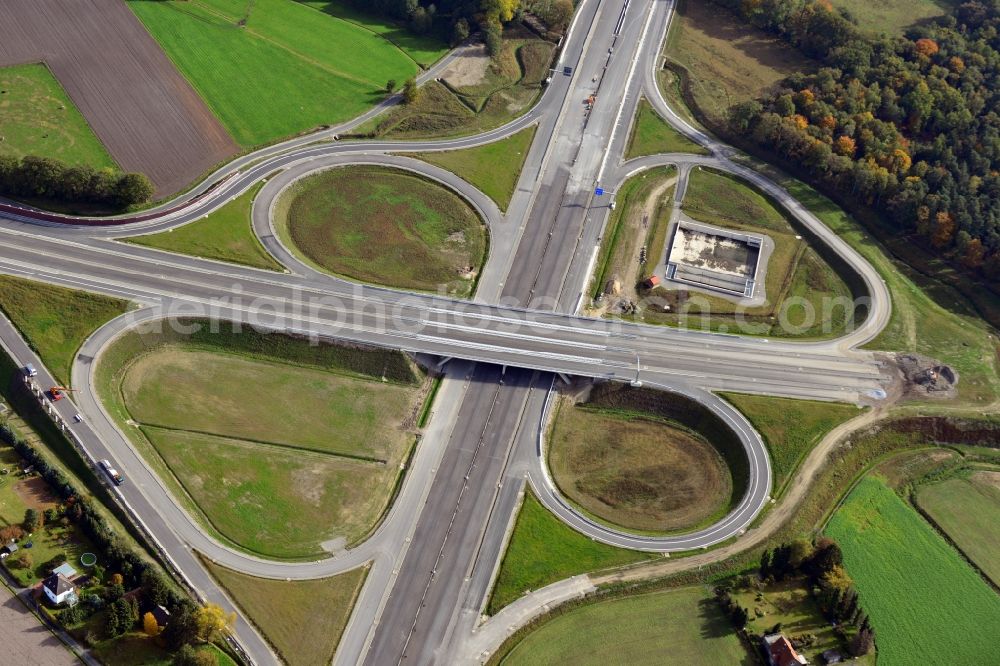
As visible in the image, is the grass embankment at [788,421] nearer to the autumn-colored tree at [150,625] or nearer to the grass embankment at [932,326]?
the grass embankment at [932,326]

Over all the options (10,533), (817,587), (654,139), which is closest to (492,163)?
(654,139)

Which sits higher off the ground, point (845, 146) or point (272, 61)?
point (845, 146)

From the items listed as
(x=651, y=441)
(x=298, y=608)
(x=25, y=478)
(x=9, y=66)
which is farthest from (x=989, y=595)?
(x=9, y=66)

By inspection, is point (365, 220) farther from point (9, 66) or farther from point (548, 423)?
point (9, 66)

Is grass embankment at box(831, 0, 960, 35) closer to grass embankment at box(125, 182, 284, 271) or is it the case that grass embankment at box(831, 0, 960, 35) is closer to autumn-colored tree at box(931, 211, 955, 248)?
autumn-colored tree at box(931, 211, 955, 248)

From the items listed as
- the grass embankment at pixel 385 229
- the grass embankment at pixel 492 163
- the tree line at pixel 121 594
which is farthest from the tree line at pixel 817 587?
the grass embankment at pixel 492 163

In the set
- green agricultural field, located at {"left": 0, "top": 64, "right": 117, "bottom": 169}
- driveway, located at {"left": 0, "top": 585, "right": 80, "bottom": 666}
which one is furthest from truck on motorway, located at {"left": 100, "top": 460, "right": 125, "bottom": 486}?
green agricultural field, located at {"left": 0, "top": 64, "right": 117, "bottom": 169}

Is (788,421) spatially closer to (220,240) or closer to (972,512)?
(972,512)
